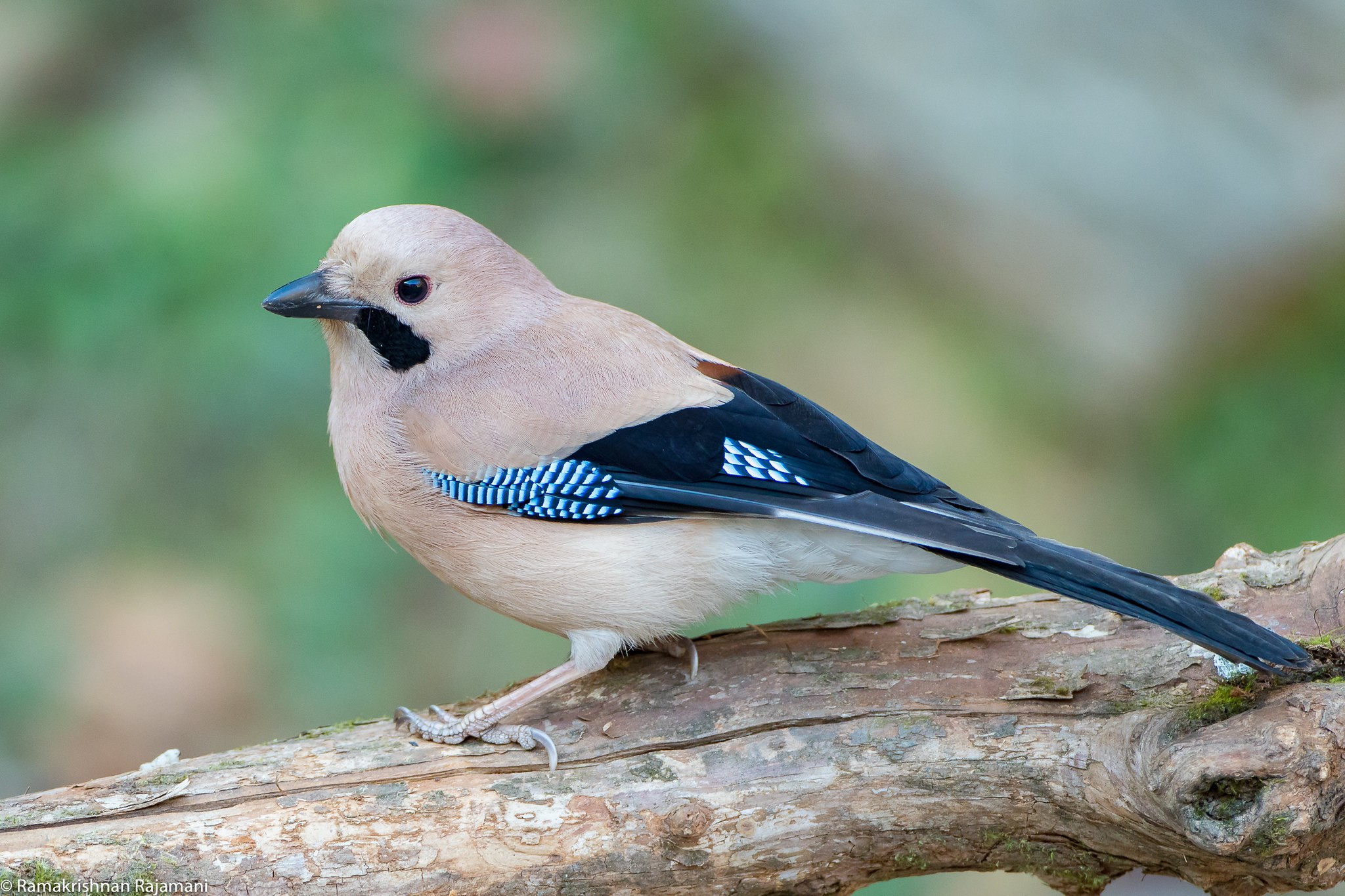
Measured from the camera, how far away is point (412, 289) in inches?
181

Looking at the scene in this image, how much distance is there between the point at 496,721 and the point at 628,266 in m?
4.55

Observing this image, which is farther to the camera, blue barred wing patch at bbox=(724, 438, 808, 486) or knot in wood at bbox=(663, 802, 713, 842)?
blue barred wing patch at bbox=(724, 438, 808, 486)

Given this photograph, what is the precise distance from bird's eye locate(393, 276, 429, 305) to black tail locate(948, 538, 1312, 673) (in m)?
2.25

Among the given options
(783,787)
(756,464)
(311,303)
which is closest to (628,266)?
(311,303)

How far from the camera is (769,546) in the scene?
4254mm

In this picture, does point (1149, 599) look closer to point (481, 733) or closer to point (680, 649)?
point (680, 649)

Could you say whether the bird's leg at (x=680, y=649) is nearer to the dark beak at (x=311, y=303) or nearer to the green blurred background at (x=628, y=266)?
the dark beak at (x=311, y=303)

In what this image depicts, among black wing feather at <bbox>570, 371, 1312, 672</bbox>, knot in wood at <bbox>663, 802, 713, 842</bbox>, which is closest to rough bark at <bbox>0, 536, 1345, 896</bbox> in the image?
knot in wood at <bbox>663, 802, 713, 842</bbox>

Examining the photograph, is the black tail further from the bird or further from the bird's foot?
the bird's foot

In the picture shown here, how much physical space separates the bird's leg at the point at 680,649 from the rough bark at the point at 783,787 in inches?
2.4

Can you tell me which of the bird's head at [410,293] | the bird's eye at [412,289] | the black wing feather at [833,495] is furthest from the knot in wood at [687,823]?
the bird's eye at [412,289]

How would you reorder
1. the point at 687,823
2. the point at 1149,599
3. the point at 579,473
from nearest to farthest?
the point at 1149,599, the point at 687,823, the point at 579,473

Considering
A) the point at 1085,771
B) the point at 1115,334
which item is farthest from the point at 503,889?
the point at 1115,334

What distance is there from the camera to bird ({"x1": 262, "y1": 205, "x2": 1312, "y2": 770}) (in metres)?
4.07
